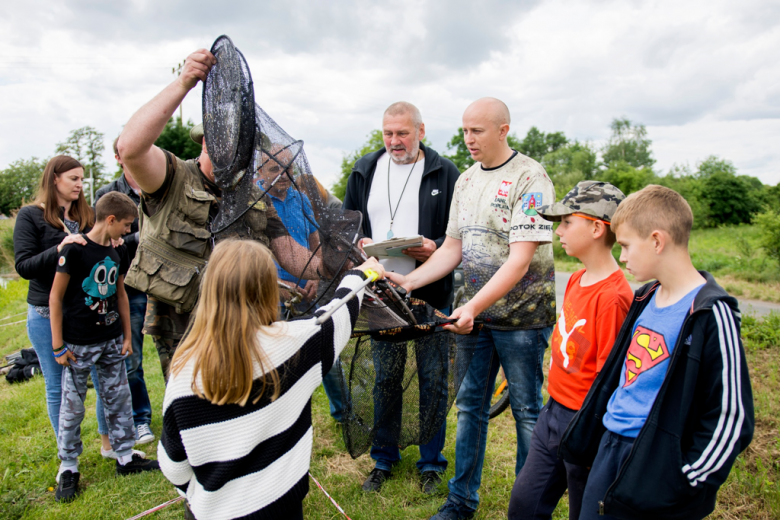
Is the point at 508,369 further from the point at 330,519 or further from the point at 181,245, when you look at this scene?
the point at 181,245

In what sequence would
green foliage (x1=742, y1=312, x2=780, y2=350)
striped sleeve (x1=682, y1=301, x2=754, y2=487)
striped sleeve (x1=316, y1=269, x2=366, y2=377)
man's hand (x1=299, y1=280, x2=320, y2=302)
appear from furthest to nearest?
green foliage (x1=742, y1=312, x2=780, y2=350) → man's hand (x1=299, y1=280, x2=320, y2=302) → striped sleeve (x1=316, y1=269, x2=366, y2=377) → striped sleeve (x1=682, y1=301, x2=754, y2=487)

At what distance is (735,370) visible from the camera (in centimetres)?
138

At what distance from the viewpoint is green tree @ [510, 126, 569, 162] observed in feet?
210

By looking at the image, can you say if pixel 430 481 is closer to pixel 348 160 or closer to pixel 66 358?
pixel 66 358

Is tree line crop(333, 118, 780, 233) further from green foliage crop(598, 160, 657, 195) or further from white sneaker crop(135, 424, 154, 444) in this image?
white sneaker crop(135, 424, 154, 444)

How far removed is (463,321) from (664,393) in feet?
3.04

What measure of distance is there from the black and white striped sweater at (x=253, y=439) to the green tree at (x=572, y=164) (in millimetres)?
39197

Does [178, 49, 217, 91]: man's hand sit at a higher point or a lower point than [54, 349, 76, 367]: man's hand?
higher

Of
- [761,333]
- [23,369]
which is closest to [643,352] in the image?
[761,333]

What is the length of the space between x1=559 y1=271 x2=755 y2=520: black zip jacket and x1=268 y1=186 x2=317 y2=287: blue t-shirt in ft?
5.27

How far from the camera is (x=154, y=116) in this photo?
2.23 m

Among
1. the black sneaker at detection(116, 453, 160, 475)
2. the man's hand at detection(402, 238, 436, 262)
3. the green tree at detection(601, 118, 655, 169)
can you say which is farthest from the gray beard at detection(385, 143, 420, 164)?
the green tree at detection(601, 118, 655, 169)

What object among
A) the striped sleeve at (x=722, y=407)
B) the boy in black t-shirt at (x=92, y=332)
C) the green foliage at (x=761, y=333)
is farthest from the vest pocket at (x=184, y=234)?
the green foliage at (x=761, y=333)

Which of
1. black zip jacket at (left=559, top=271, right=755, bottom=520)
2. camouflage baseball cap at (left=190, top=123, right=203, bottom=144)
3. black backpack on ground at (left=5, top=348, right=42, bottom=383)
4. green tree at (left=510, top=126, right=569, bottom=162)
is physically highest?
green tree at (left=510, top=126, right=569, bottom=162)
